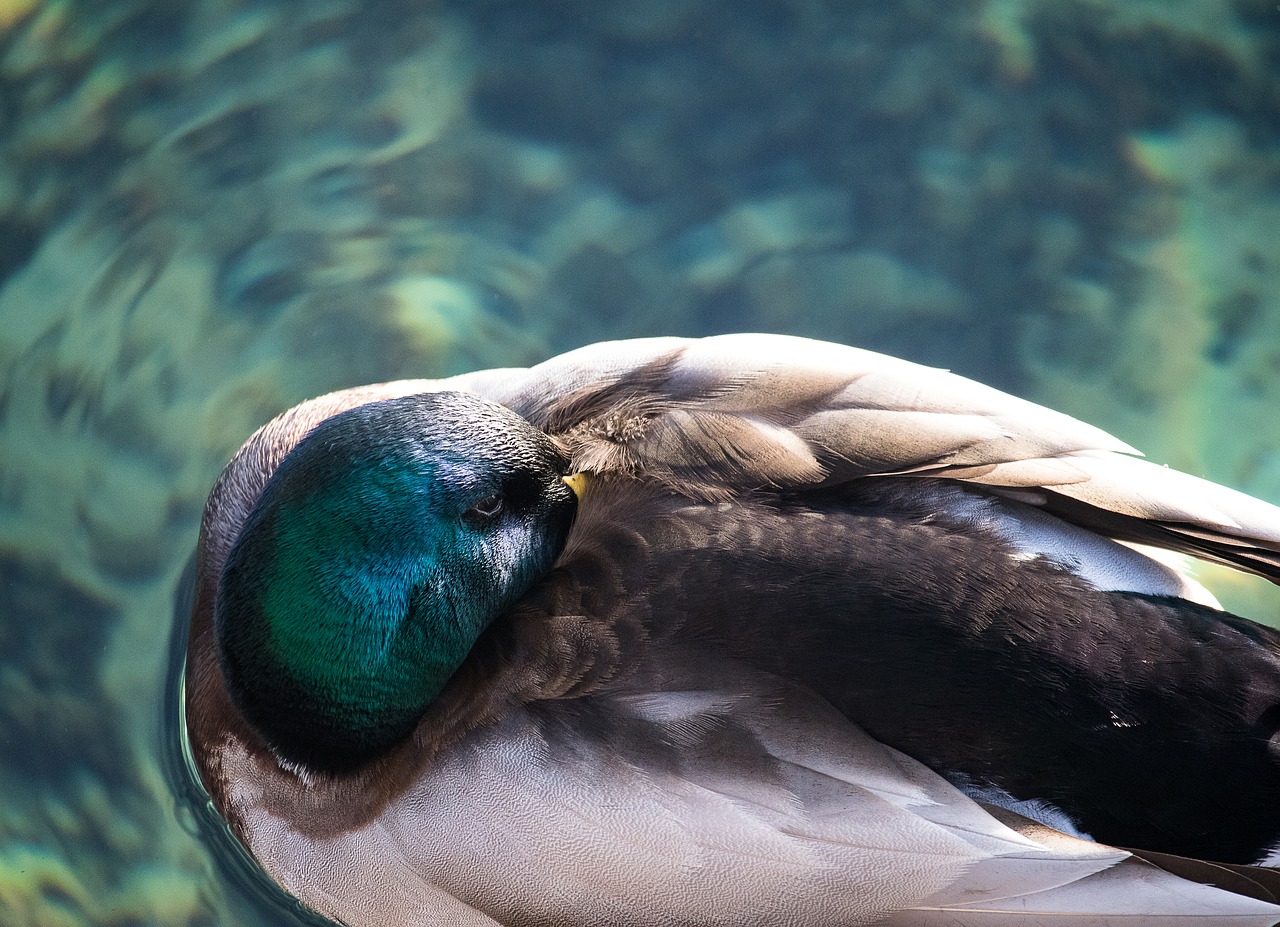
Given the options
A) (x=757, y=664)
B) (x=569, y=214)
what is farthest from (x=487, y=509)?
(x=569, y=214)

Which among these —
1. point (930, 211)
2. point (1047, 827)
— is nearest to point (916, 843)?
point (1047, 827)

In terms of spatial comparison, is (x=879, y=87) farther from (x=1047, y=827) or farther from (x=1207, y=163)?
(x=1047, y=827)

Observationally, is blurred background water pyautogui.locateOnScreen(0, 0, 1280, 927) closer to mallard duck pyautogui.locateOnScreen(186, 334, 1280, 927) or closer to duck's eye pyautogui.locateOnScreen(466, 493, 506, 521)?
mallard duck pyautogui.locateOnScreen(186, 334, 1280, 927)

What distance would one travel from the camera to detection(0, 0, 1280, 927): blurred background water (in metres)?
3.49

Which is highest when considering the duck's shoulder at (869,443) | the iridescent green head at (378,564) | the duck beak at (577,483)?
the duck's shoulder at (869,443)

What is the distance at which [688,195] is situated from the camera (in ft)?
12.6

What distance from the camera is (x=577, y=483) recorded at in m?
2.41

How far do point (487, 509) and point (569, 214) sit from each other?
178 centimetres

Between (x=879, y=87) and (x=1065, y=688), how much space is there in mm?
2468

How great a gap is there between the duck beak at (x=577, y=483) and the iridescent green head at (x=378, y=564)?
6cm

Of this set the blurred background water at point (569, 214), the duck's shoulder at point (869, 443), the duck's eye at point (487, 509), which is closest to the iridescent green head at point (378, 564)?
the duck's eye at point (487, 509)

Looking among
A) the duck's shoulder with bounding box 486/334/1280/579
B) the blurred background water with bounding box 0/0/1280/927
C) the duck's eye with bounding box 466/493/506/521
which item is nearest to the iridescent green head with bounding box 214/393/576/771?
the duck's eye with bounding box 466/493/506/521

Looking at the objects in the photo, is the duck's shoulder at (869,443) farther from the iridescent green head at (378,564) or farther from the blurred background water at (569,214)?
the blurred background water at (569,214)

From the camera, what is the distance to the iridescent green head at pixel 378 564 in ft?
7.13
